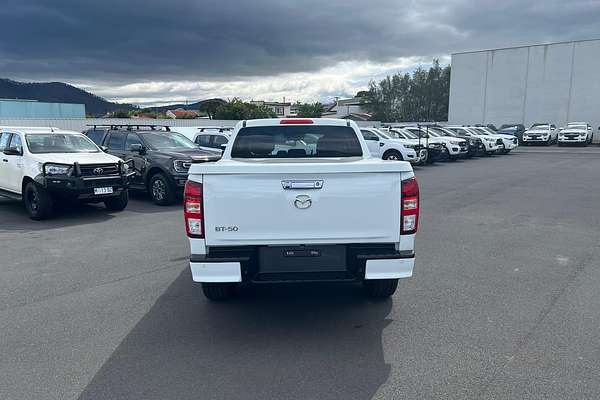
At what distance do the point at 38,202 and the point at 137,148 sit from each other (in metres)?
2.87

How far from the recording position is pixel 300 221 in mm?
3756

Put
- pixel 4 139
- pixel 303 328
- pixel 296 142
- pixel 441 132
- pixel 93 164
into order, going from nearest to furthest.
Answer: pixel 303 328 → pixel 296 142 → pixel 93 164 → pixel 4 139 → pixel 441 132

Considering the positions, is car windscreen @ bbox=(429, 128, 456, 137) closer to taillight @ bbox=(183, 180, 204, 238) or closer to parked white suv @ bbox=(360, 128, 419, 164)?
parked white suv @ bbox=(360, 128, 419, 164)

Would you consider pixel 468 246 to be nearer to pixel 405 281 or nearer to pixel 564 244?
pixel 564 244

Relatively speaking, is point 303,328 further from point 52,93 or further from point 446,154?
point 52,93

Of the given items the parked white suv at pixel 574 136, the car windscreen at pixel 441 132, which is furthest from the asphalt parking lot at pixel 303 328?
the parked white suv at pixel 574 136

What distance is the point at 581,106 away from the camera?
150ft

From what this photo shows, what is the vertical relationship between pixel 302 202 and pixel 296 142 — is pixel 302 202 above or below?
below

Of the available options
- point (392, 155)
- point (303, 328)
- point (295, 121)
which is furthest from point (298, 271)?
point (392, 155)

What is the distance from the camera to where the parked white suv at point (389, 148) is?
1866 cm

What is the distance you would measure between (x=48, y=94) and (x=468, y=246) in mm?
195537

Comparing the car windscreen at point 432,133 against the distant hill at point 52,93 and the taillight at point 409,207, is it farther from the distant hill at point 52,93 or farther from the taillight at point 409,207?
the distant hill at point 52,93

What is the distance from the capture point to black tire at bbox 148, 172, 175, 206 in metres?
10.6

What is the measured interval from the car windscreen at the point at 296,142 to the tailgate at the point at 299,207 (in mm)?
1545
